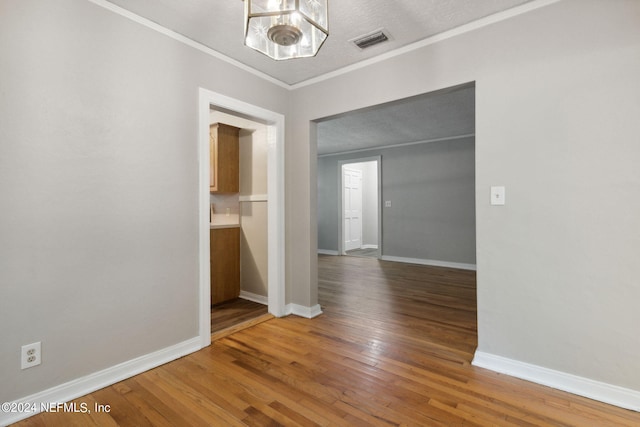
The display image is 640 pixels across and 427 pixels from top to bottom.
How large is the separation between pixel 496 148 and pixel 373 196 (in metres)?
6.82

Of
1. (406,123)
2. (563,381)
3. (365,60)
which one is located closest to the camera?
(563,381)

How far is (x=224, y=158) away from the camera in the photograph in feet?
12.0

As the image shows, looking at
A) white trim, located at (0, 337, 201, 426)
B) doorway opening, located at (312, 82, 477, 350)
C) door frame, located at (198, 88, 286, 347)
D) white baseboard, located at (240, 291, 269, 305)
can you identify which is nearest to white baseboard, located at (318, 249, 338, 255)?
doorway opening, located at (312, 82, 477, 350)

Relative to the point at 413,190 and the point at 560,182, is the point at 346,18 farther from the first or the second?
the point at 413,190

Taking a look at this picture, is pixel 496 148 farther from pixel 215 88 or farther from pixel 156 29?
pixel 156 29

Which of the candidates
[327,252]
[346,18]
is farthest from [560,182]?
[327,252]

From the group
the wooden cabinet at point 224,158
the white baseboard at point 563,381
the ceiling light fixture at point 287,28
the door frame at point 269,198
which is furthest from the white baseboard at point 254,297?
the ceiling light fixture at point 287,28

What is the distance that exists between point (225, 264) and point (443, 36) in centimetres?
319

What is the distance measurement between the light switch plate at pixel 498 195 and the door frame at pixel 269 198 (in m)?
1.92

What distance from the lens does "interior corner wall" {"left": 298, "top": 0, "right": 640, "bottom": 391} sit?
1698mm

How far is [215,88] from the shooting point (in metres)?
2.53

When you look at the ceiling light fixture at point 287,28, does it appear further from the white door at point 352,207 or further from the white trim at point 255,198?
the white door at point 352,207

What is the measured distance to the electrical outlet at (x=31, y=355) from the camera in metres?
1.62

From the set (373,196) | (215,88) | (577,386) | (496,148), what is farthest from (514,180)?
(373,196)
